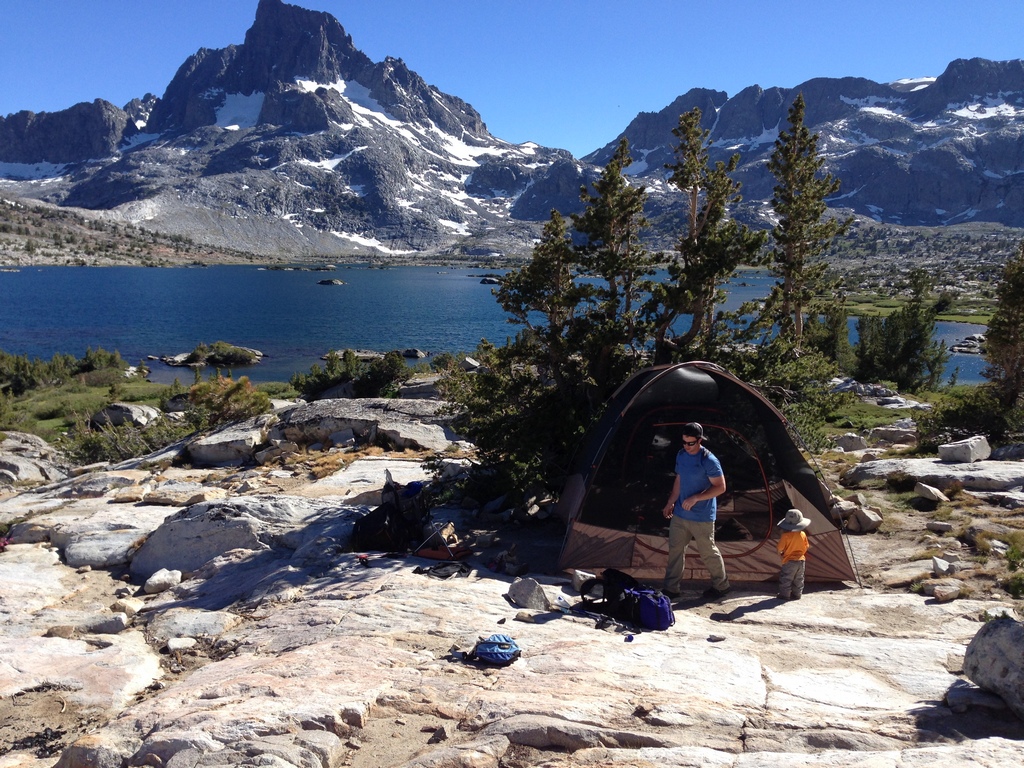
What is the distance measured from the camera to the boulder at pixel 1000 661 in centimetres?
498

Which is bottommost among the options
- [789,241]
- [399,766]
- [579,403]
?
[399,766]

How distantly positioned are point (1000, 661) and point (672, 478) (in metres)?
4.89

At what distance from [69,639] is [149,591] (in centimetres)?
210

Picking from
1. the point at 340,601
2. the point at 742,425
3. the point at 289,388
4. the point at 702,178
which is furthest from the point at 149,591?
the point at 289,388

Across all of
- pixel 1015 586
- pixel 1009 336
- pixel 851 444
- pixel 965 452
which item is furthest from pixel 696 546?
pixel 1009 336

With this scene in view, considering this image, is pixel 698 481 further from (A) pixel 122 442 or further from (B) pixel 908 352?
(B) pixel 908 352

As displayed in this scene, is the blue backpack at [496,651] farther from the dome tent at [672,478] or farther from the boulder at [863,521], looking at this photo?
the boulder at [863,521]

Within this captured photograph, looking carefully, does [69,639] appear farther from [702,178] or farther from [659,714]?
[702,178]

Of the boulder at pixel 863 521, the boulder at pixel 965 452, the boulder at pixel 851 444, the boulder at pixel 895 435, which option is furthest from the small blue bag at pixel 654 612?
the boulder at pixel 895 435

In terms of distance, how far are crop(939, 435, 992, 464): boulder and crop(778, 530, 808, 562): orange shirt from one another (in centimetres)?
629

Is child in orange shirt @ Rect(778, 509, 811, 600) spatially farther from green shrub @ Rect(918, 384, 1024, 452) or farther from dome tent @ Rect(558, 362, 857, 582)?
green shrub @ Rect(918, 384, 1024, 452)

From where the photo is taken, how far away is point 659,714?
516 centimetres

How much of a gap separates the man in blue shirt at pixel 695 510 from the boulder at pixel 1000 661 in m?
3.10

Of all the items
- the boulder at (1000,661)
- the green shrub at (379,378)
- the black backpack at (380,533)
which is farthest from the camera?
the green shrub at (379,378)
